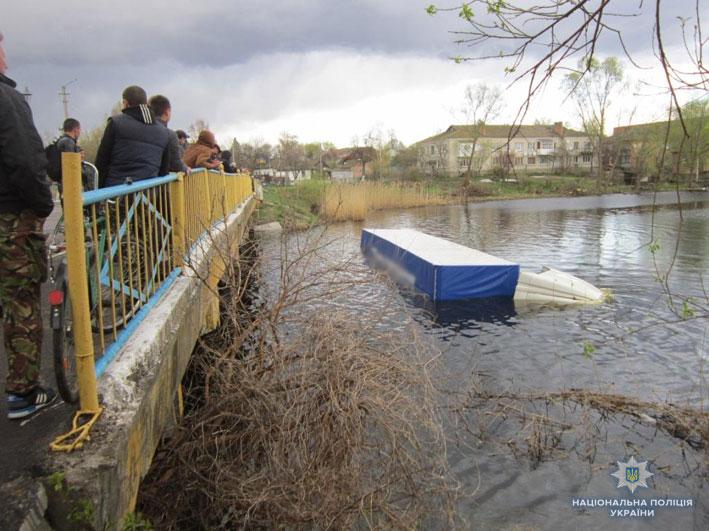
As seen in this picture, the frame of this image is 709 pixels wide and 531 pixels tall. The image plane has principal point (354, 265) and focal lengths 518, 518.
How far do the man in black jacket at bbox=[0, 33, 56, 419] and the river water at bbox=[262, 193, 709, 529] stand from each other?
8.96ft

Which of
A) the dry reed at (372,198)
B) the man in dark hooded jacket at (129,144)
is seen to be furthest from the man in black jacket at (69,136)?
the dry reed at (372,198)

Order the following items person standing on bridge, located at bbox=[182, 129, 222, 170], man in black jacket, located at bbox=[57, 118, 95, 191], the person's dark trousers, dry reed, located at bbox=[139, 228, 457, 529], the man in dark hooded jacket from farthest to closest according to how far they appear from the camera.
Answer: person standing on bridge, located at bbox=[182, 129, 222, 170], man in black jacket, located at bbox=[57, 118, 95, 191], the man in dark hooded jacket, dry reed, located at bbox=[139, 228, 457, 529], the person's dark trousers

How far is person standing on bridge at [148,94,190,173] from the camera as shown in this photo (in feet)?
16.9

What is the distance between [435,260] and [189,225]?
813cm

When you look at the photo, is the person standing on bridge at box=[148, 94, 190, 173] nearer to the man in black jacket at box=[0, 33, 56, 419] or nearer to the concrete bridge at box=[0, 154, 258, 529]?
the concrete bridge at box=[0, 154, 258, 529]

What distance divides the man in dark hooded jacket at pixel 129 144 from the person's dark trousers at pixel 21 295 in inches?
73.4

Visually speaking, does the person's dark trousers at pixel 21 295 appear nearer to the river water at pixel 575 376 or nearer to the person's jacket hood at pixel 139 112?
the person's jacket hood at pixel 139 112

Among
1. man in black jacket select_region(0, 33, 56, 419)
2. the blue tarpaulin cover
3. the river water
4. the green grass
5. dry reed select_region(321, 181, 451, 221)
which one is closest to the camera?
man in black jacket select_region(0, 33, 56, 419)

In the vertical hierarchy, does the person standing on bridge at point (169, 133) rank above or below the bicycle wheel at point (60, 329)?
above

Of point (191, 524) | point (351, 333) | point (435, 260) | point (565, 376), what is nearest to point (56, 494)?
point (191, 524)

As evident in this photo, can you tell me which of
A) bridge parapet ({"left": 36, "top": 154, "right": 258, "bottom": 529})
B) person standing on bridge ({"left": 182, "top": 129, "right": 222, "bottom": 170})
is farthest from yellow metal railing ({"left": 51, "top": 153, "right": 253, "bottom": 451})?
person standing on bridge ({"left": 182, "top": 129, "right": 222, "bottom": 170})

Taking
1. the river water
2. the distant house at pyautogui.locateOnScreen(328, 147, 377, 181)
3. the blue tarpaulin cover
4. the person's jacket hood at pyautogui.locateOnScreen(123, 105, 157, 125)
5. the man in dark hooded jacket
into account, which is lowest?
the river water

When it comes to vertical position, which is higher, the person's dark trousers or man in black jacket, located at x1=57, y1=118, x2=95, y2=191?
man in black jacket, located at x1=57, y1=118, x2=95, y2=191

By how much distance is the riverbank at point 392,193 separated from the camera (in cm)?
2811
